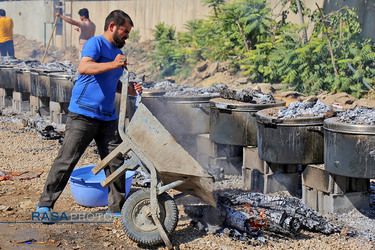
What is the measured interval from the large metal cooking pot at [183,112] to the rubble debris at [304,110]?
5.64ft

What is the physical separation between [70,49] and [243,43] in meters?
16.6

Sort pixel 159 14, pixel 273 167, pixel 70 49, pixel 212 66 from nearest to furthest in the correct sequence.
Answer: pixel 273 167 < pixel 212 66 < pixel 159 14 < pixel 70 49

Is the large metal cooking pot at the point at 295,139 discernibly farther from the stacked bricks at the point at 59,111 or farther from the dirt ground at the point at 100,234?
the stacked bricks at the point at 59,111

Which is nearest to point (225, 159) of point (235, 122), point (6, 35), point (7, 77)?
point (235, 122)

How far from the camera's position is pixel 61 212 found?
504 cm

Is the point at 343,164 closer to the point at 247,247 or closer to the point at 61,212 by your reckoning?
the point at 247,247

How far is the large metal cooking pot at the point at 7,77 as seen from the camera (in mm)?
11559

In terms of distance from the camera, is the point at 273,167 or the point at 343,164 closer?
the point at 343,164

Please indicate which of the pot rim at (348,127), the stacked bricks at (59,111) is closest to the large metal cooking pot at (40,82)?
the stacked bricks at (59,111)

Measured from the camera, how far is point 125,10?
23297 mm

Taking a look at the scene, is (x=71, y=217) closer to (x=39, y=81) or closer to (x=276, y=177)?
(x=276, y=177)

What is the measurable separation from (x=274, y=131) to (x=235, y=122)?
0.91 metres

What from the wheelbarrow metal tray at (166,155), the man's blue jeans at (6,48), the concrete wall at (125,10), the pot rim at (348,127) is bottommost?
the wheelbarrow metal tray at (166,155)

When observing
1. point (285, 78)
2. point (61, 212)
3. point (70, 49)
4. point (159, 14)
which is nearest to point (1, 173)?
point (61, 212)
